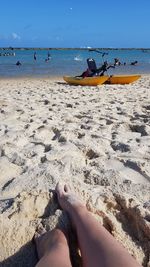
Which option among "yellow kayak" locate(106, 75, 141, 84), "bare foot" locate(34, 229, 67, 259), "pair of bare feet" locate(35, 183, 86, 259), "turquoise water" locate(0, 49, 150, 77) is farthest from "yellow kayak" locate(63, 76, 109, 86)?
"bare foot" locate(34, 229, 67, 259)

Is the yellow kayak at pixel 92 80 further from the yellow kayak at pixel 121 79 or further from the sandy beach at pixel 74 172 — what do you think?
the sandy beach at pixel 74 172

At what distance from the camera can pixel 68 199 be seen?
255 cm

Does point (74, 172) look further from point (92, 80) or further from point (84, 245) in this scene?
point (92, 80)

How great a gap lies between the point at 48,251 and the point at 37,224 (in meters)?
0.38

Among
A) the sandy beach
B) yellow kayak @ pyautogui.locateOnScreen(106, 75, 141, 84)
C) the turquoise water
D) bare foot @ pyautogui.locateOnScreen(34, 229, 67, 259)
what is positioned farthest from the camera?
the turquoise water

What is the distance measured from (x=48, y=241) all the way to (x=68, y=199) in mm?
419

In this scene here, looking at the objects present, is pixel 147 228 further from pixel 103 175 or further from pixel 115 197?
pixel 103 175

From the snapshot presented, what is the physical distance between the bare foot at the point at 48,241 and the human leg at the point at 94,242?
3.9 inches

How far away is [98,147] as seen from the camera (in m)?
3.98

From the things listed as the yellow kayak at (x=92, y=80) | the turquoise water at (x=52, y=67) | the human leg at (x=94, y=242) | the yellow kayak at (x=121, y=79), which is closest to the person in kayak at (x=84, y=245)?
the human leg at (x=94, y=242)

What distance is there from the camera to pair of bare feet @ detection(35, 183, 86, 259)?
84.4 inches

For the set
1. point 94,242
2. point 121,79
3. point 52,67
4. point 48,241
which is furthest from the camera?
point 52,67

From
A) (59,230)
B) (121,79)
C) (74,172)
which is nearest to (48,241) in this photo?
(59,230)

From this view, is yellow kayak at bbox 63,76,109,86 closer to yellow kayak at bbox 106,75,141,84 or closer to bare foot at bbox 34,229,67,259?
yellow kayak at bbox 106,75,141,84
